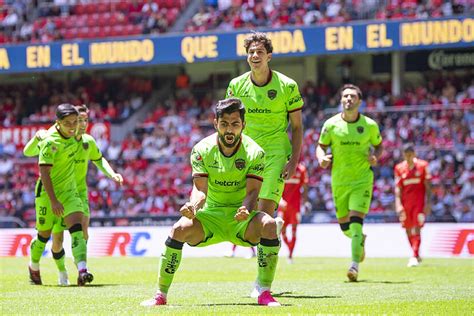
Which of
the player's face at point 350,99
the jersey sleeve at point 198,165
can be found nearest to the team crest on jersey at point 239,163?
the jersey sleeve at point 198,165

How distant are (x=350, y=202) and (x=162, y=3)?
25486mm

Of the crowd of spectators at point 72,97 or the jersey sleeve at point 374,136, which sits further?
the crowd of spectators at point 72,97

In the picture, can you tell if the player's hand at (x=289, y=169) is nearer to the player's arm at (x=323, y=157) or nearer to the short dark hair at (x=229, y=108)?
the short dark hair at (x=229, y=108)

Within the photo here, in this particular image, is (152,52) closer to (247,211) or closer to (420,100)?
(420,100)

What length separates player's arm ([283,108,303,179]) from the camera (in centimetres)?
1232

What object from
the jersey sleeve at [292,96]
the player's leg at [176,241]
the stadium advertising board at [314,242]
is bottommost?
the stadium advertising board at [314,242]

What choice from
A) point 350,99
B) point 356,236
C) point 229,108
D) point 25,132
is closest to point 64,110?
point 350,99

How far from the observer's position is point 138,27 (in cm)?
3869

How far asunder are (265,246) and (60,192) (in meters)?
5.04

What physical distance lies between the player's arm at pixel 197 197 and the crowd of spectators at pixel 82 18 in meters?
28.3

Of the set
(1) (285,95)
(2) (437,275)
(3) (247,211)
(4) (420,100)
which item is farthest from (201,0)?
(3) (247,211)

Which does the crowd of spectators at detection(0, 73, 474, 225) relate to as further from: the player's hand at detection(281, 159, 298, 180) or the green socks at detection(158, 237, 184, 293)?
the green socks at detection(158, 237, 184, 293)

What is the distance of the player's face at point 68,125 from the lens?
46.9ft

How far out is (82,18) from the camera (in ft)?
132
